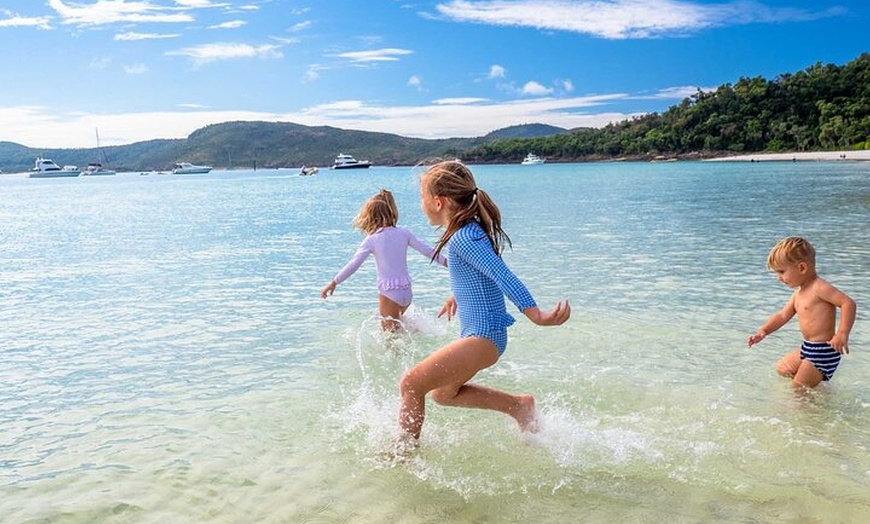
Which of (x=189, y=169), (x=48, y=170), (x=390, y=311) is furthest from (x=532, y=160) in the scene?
(x=390, y=311)

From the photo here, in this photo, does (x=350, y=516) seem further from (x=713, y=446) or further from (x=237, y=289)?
(x=237, y=289)

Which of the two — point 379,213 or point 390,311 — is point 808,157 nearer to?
point 390,311

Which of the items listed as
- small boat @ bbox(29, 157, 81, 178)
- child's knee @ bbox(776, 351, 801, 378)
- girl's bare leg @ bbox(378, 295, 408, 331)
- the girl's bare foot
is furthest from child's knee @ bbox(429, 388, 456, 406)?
small boat @ bbox(29, 157, 81, 178)

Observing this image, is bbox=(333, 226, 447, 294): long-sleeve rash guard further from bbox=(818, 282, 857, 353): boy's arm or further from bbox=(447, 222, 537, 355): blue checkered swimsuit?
bbox=(818, 282, 857, 353): boy's arm

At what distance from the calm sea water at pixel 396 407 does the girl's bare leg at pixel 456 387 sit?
314 mm

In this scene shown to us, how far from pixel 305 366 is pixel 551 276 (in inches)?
261

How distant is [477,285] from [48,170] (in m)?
209

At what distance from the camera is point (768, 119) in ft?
450

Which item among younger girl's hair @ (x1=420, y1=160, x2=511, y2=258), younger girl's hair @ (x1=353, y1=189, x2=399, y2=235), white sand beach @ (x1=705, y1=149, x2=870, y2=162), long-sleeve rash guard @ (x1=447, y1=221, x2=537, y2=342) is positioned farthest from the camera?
white sand beach @ (x1=705, y1=149, x2=870, y2=162)

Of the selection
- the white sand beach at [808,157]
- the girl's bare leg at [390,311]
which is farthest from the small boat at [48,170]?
the girl's bare leg at [390,311]

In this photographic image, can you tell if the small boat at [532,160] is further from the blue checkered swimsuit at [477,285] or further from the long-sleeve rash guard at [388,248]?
the blue checkered swimsuit at [477,285]

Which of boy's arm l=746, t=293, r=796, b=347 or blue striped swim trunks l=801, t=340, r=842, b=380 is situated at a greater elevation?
boy's arm l=746, t=293, r=796, b=347

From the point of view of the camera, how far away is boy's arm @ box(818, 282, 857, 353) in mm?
5512

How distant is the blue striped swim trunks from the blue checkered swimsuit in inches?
126
